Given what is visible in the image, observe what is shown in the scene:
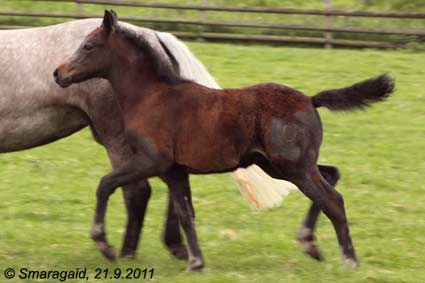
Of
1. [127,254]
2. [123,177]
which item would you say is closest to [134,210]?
[127,254]

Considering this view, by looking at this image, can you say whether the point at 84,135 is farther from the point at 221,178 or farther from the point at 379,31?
the point at 379,31

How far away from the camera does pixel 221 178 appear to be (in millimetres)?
10898

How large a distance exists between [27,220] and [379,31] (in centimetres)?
1062

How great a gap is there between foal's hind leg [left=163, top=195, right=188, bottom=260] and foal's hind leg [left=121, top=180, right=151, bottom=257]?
0.67 ft

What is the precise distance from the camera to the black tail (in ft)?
23.3

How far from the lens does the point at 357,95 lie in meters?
7.19

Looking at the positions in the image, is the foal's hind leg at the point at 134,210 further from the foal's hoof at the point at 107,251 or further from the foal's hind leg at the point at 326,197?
the foal's hind leg at the point at 326,197

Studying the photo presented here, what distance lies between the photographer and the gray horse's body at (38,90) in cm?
759

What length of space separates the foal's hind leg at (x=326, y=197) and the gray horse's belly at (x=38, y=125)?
187cm

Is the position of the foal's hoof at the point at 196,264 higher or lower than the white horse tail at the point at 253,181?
lower

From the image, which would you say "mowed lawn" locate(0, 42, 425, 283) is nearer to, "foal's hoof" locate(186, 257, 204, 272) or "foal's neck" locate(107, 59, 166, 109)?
"foal's hoof" locate(186, 257, 204, 272)

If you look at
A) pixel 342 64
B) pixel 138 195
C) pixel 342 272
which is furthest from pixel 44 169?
pixel 342 64

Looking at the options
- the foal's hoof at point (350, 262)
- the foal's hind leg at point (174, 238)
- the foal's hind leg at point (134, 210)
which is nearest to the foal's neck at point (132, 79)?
the foal's hind leg at point (134, 210)

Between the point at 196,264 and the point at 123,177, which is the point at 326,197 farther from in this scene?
the point at 123,177
